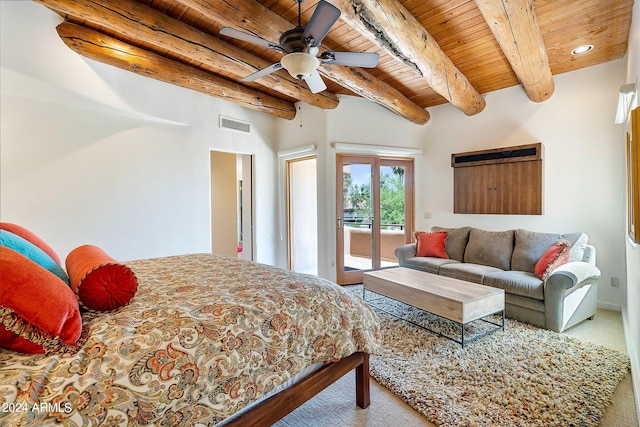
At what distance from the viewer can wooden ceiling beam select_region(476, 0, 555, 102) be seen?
2.25 meters

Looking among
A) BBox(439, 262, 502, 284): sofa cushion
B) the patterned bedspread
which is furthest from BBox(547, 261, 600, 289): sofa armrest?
the patterned bedspread

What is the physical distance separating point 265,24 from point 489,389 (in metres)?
3.38

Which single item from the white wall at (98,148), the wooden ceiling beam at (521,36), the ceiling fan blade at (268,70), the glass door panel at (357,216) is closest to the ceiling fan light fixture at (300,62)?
the ceiling fan blade at (268,70)

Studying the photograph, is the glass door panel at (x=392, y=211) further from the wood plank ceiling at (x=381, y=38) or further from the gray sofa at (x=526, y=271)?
the wood plank ceiling at (x=381, y=38)

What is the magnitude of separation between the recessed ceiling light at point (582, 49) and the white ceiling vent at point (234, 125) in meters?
4.36

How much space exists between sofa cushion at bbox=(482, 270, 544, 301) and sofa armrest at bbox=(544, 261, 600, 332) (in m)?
0.09

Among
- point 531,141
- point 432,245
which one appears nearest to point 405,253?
point 432,245

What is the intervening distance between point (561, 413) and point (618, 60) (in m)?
3.92

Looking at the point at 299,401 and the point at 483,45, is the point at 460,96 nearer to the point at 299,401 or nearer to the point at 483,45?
the point at 483,45

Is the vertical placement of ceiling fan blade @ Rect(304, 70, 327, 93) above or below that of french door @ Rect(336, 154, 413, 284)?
above

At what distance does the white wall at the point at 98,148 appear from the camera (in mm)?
2791

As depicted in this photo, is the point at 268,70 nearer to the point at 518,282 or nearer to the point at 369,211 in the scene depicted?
the point at 369,211

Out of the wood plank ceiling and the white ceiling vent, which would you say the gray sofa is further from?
the white ceiling vent

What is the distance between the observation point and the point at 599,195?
3609 mm
